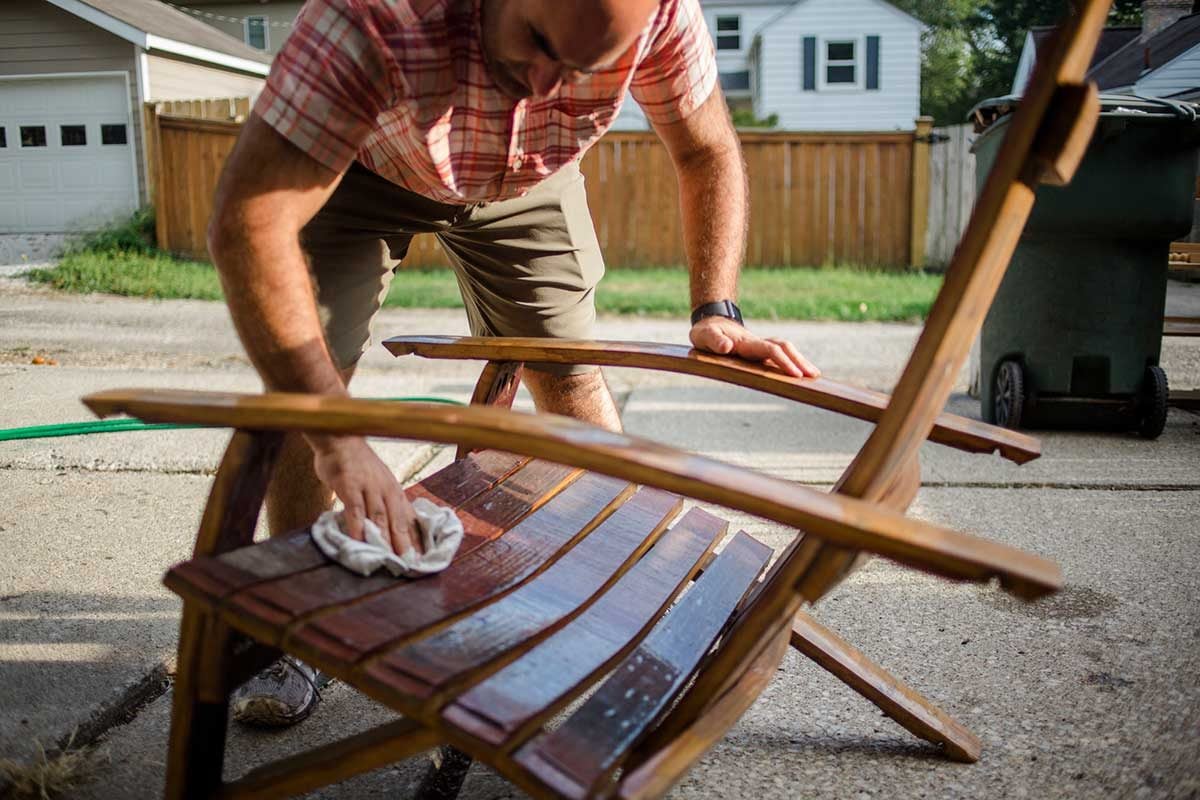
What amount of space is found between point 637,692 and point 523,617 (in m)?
0.21

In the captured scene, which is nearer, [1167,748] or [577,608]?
[577,608]

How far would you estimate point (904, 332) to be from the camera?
7199mm

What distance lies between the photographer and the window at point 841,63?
2269cm

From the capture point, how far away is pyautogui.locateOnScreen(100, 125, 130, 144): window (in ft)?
14.6

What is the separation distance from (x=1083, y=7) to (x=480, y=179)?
1.12 meters

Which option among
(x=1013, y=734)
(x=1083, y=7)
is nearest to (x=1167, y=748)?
(x=1013, y=734)

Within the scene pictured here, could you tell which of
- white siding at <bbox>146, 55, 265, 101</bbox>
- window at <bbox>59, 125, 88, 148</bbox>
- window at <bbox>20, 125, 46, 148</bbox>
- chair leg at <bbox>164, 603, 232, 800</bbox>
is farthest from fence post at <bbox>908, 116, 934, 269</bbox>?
chair leg at <bbox>164, 603, 232, 800</bbox>

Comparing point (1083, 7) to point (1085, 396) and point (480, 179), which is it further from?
point (1085, 396)

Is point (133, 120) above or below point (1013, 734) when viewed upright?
above

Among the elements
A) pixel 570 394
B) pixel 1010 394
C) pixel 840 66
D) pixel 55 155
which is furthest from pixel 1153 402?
pixel 840 66

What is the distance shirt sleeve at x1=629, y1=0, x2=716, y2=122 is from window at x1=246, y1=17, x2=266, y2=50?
14880mm

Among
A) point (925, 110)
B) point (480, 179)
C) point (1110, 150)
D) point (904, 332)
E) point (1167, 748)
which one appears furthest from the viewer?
point (925, 110)

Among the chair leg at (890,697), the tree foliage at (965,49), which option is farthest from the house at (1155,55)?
the tree foliage at (965,49)

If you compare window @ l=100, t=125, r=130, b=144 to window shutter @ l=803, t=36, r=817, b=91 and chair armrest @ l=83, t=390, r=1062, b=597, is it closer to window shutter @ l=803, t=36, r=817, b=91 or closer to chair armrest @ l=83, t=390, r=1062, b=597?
chair armrest @ l=83, t=390, r=1062, b=597
